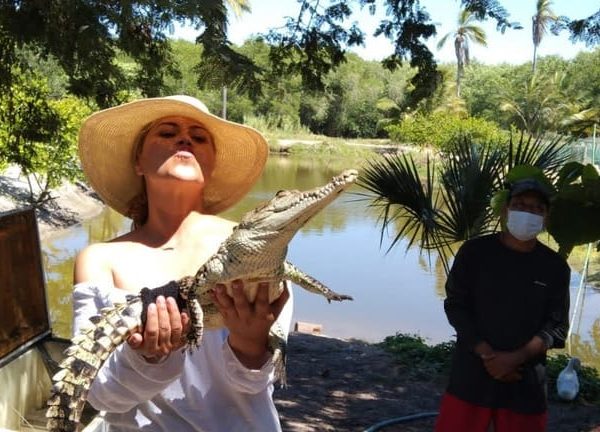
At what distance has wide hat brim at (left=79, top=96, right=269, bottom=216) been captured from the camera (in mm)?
1862

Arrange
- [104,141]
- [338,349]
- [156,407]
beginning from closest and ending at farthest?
[156,407] → [104,141] → [338,349]

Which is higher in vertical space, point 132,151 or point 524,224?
point 132,151

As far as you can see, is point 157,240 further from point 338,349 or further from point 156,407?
point 338,349

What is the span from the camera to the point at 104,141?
2.02 meters

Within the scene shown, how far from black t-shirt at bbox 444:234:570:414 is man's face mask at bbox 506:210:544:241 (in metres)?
0.08

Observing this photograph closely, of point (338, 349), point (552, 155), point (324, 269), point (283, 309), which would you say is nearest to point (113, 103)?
point (338, 349)

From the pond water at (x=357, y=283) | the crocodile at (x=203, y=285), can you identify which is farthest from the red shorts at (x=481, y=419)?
the pond water at (x=357, y=283)

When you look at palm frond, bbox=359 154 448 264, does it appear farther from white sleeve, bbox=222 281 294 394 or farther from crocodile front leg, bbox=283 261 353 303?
white sleeve, bbox=222 281 294 394

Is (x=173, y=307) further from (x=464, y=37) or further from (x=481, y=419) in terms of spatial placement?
(x=464, y=37)

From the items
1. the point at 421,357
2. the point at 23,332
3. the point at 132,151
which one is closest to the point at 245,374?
the point at 132,151

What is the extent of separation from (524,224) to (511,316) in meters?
0.43

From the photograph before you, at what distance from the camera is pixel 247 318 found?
158cm

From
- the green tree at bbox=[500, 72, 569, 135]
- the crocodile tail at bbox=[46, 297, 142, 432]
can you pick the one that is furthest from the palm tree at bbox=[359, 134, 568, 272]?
the green tree at bbox=[500, 72, 569, 135]

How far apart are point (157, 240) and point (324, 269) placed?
1243 cm
